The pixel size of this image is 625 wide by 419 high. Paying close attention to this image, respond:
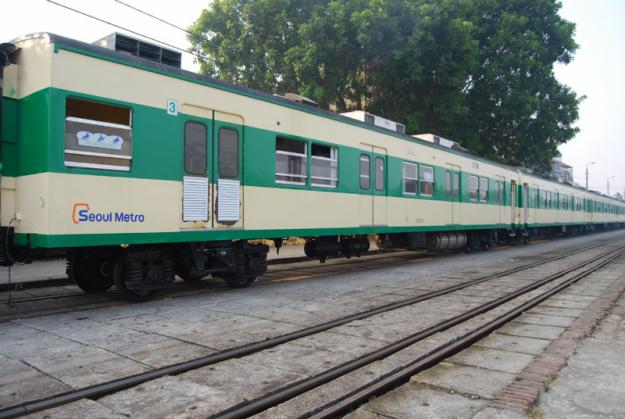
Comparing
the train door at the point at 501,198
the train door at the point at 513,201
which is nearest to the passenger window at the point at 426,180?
the train door at the point at 501,198

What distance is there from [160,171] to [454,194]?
11.7 meters

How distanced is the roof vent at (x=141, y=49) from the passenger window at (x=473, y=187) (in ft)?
42.2

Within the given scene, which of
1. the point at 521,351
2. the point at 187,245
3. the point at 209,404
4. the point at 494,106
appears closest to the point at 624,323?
the point at 521,351

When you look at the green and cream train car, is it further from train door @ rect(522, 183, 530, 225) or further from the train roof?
train door @ rect(522, 183, 530, 225)

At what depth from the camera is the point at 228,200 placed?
8477mm

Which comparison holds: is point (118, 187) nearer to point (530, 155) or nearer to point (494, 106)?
point (494, 106)

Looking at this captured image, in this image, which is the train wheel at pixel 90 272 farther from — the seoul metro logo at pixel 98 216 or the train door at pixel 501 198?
the train door at pixel 501 198

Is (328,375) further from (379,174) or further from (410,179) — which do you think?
(410,179)

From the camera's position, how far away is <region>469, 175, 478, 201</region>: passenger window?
17875 millimetres

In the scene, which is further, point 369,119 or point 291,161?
point 369,119

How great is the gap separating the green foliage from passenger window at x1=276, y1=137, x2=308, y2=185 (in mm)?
11385

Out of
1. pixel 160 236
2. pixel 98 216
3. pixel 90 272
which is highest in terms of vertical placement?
pixel 98 216

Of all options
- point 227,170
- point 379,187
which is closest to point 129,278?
point 227,170

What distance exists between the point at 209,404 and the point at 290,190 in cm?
655
